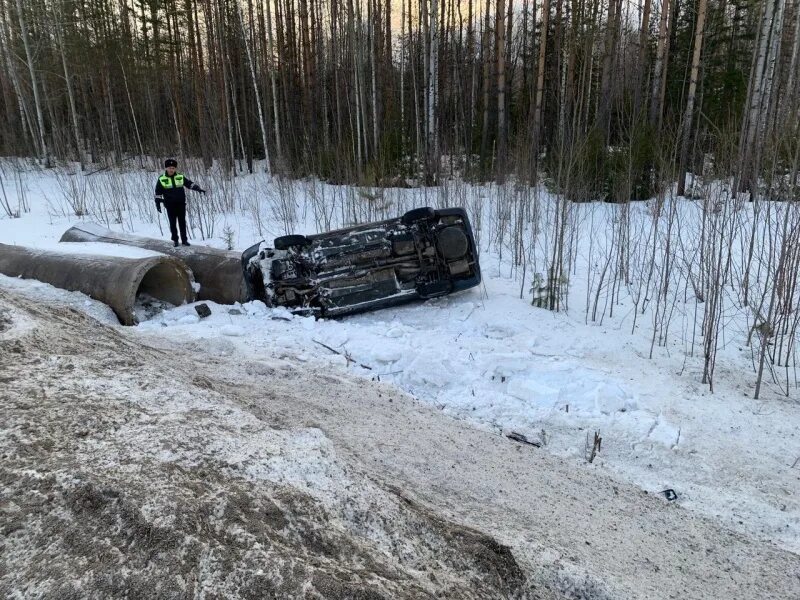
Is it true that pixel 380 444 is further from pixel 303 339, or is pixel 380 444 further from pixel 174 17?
pixel 174 17

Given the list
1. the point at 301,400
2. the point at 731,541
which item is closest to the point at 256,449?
the point at 301,400

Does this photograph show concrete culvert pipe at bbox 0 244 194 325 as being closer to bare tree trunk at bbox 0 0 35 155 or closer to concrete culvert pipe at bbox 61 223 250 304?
concrete culvert pipe at bbox 61 223 250 304

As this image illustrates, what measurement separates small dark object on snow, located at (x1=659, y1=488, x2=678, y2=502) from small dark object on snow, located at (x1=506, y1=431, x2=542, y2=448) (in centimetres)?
71

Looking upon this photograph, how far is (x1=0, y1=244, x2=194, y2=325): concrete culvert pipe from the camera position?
5023 millimetres

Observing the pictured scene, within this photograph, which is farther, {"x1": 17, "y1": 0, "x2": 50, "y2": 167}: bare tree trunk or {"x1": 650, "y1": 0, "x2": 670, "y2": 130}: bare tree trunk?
{"x1": 17, "y1": 0, "x2": 50, "y2": 167}: bare tree trunk

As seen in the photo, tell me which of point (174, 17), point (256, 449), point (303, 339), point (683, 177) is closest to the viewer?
point (256, 449)

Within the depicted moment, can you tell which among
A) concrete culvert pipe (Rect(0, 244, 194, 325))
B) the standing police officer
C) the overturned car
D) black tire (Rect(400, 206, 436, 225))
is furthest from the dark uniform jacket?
black tire (Rect(400, 206, 436, 225))

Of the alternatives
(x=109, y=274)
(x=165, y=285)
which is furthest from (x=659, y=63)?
(x=109, y=274)

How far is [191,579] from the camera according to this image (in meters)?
1.38

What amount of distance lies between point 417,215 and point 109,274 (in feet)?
10.5

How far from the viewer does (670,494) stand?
9.18ft

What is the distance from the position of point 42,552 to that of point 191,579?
430 mm

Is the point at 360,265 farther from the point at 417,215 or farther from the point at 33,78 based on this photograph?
the point at 33,78

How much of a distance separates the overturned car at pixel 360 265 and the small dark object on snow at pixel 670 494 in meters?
3.28
